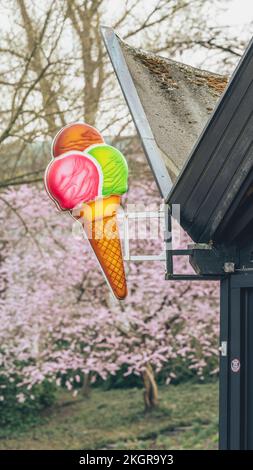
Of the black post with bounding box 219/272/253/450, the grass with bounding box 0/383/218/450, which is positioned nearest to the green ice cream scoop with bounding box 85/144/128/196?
the black post with bounding box 219/272/253/450

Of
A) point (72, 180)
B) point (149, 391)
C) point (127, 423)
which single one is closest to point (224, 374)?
point (72, 180)

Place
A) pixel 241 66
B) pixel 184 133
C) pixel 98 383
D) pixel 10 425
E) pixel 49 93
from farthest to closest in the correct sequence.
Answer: pixel 98 383 < pixel 10 425 < pixel 49 93 < pixel 184 133 < pixel 241 66

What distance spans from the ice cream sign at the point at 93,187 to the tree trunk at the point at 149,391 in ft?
40.6

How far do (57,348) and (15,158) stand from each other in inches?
144

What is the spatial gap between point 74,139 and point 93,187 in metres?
0.34

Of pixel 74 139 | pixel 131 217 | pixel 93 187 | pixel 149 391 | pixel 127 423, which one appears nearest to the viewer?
pixel 93 187

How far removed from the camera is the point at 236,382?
20.0 feet

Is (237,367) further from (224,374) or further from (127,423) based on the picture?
(127,423)

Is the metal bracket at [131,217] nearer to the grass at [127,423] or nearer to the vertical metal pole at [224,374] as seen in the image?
the vertical metal pole at [224,374]

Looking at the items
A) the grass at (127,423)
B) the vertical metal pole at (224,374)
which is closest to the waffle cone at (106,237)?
the vertical metal pole at (224,374)

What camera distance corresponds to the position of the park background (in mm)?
17672

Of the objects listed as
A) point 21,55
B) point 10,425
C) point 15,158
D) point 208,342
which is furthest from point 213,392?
point 21,55

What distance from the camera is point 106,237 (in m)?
6.14

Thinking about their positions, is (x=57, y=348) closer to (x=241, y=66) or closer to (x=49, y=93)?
(x=49, y=93)
